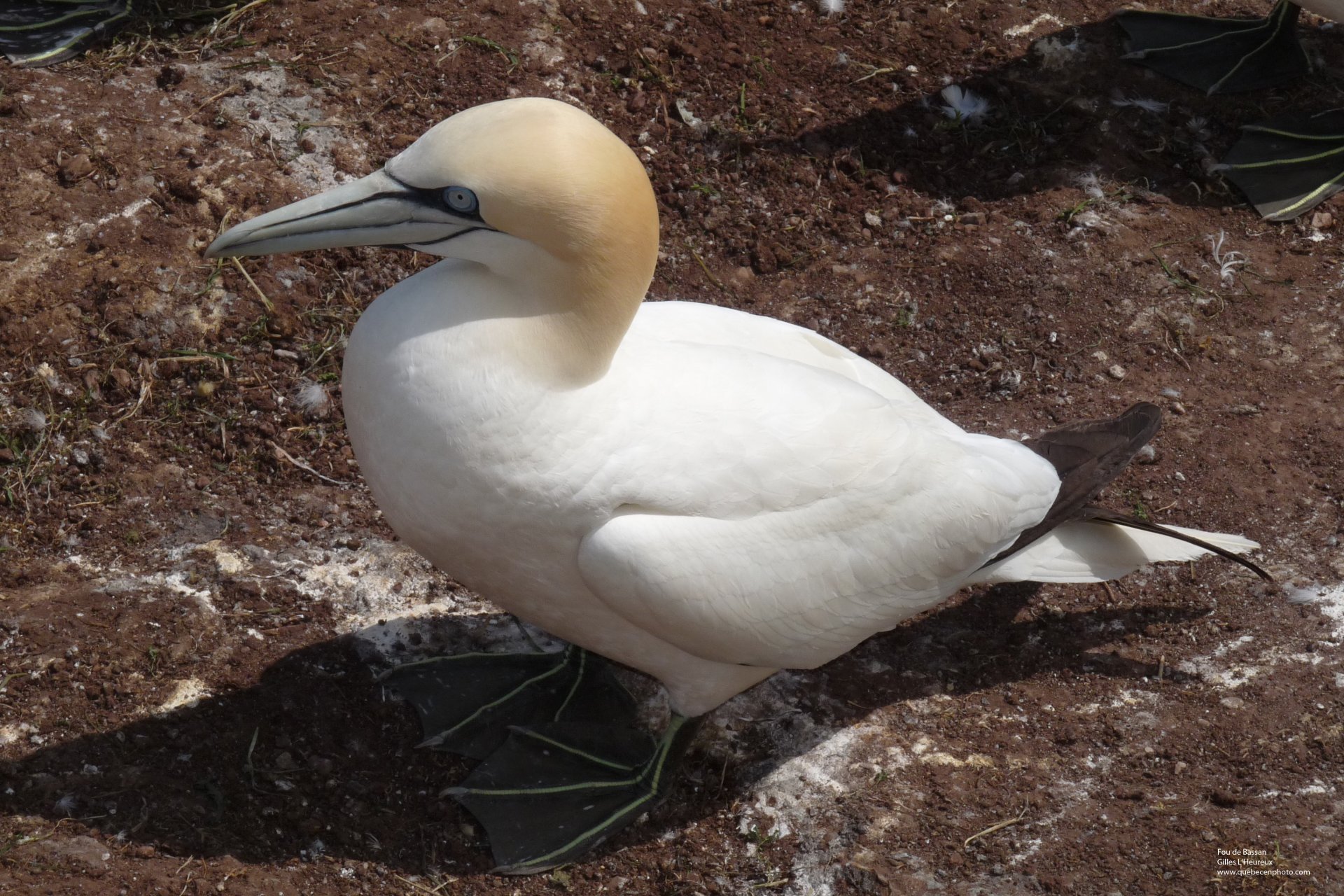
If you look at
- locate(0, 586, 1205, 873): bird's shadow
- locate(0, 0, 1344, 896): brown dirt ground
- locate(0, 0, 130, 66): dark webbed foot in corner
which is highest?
locate(0, 0, 130, 66): dark webbed foot in corner

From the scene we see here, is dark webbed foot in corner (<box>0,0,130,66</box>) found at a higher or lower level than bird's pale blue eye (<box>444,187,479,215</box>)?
lower

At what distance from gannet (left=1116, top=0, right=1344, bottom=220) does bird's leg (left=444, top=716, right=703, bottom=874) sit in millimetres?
3561

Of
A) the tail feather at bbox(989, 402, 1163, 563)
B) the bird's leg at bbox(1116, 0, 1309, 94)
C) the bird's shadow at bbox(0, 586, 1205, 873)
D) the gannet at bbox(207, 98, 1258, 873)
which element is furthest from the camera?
the bird's leg at bbox(1116, 0, 1309, 94)

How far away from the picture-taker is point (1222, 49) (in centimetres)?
568

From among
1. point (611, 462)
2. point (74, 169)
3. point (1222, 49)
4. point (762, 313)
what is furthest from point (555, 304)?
point (1222, 49)

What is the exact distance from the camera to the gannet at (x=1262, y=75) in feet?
17.4

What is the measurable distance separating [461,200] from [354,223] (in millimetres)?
255

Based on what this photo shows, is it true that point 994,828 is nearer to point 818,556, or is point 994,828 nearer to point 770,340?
point 818,556

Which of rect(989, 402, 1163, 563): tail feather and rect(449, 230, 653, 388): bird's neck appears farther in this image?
rect(989, 402, 1163, 563): tail feather

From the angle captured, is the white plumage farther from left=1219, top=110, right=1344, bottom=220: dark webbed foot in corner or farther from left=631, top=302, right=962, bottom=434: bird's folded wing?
left=1219, top=110, right=1344, bottom=220: dark webbed foot in corner

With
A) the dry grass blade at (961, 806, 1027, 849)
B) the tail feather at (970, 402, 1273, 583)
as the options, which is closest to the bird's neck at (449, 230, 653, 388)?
the tail feather at (970, 402, 1273, 583)

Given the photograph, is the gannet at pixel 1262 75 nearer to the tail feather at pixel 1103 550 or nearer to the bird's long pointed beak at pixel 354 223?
the tail feather at pixel 1103 550

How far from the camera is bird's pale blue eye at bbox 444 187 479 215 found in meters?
2.60

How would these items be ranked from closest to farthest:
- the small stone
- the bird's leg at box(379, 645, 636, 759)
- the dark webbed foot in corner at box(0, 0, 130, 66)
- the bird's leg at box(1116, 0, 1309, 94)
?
1. the bird's leg at box(379, 645, 636, 759)
2. the small stone
3. the dark webbed foot in corner at box(0, 0, 130, 66)
4. the bird's leg at box(1116, 0, 1309, 94)
